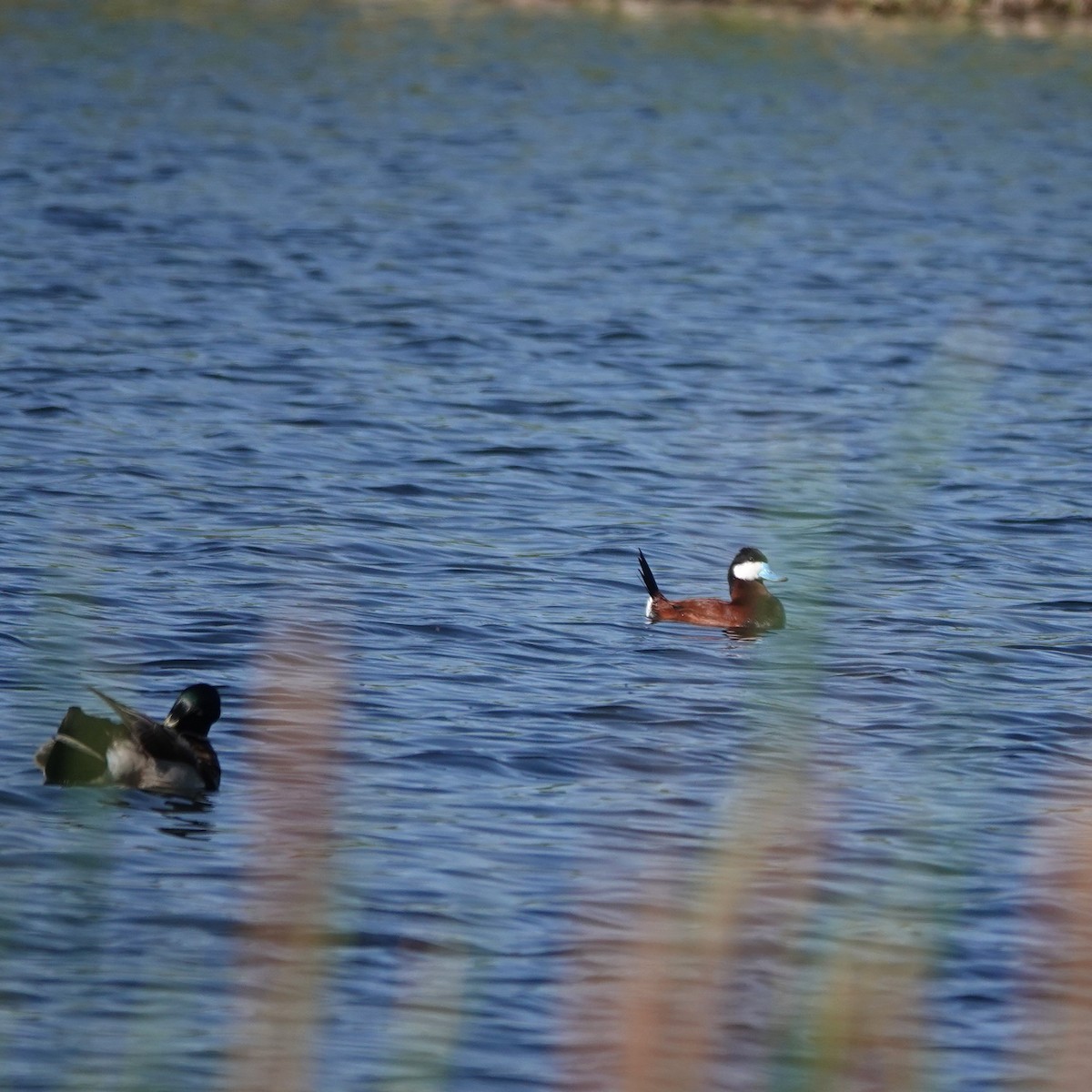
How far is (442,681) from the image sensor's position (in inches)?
401

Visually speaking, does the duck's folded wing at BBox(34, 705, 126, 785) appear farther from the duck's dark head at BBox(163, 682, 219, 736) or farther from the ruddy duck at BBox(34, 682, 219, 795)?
the duck's dark head at BBox(163, 682, 219, 736)

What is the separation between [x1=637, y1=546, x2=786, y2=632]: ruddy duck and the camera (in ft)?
37.5

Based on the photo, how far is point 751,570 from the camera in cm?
1188

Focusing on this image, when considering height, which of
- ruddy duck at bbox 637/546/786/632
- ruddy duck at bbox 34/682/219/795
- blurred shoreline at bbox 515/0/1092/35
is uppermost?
blurred shoreline at bbox 515/0/1092/35

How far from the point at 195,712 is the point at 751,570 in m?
4.25

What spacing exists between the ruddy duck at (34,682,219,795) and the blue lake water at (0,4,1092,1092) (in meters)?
0.14

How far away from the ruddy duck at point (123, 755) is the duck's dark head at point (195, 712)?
146 mm

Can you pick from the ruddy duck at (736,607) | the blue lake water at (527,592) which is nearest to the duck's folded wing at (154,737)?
the blue lake water at (527,592)

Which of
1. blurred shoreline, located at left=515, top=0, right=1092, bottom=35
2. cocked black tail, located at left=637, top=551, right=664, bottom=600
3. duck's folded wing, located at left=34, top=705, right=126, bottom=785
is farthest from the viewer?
blurred shoreline, located at left=515, top=0, right=1092, bottom=35

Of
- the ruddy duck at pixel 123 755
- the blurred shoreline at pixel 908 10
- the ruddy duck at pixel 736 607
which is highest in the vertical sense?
the blurred shoreline at pixel 908 10

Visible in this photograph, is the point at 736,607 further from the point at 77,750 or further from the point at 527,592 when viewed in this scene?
the point at 77,750

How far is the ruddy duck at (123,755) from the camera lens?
7.86 metres

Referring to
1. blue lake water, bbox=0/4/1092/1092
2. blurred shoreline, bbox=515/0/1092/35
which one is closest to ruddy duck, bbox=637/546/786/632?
blue lake water, bbox=0/4/1092/1092

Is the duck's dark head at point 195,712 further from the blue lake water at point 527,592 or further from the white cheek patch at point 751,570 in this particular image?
the white cheek patch at point 751,570
